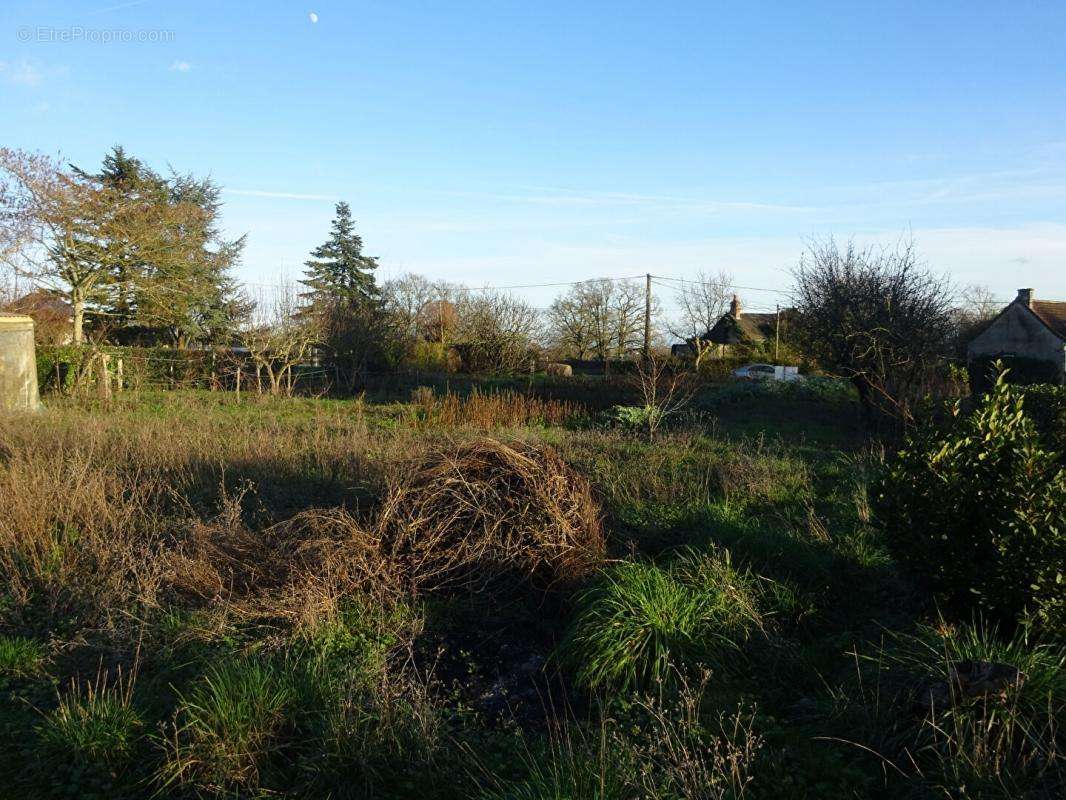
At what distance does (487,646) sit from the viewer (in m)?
4.54

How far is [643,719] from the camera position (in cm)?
354

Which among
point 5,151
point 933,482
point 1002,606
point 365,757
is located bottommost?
point 365,757

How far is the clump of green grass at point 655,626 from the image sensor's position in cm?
396

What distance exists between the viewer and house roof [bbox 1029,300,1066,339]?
1211 inches

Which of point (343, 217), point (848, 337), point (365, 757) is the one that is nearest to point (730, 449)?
point (848, 337)

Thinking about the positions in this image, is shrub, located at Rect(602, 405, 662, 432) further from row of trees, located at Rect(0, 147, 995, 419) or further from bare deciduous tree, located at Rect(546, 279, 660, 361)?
bare deciduous tree, located at Rect(546, 279, 660, 361)

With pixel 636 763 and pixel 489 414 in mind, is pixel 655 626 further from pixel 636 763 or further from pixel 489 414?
pixel 489 414

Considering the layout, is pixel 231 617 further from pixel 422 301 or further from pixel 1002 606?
pixel 422 301

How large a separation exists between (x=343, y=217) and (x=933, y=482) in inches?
1537

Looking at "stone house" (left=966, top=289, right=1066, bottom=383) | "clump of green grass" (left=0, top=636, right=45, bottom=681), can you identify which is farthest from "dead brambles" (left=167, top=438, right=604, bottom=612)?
"stone house" (left=966, top=289, right=1066, bottom=383)

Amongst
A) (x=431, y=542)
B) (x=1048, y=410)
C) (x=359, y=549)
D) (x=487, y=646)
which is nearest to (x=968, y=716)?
(x=487, y=646)

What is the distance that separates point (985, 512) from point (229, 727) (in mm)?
3757

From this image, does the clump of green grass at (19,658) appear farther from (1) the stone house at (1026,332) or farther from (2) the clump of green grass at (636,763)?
(1) the stone house at (1026,332)

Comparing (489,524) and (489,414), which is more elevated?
(489,414)
